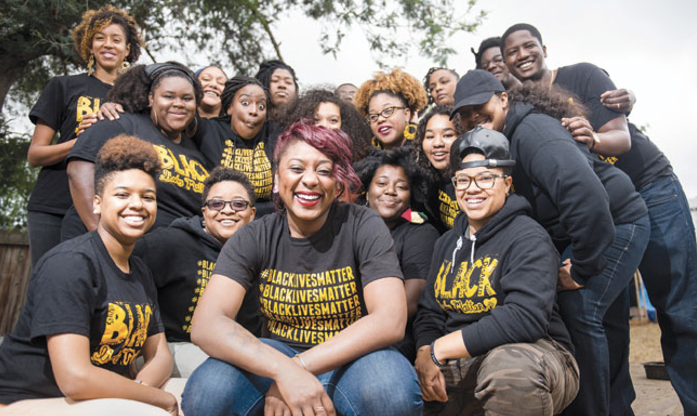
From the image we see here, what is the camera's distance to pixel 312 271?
2.63 m

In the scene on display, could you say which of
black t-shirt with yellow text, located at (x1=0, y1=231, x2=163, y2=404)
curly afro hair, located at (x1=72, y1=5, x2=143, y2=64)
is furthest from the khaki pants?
curly afro hair, located at (x1=72, y1=5, x2=143, y2=64)

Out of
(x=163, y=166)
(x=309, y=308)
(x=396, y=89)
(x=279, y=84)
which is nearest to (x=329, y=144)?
(x=309, y=308)

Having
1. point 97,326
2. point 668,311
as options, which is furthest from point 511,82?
point 97,326

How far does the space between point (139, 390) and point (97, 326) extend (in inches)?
14.1

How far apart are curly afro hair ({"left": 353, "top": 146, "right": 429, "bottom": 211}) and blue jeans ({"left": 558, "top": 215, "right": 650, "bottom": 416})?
4.22ft

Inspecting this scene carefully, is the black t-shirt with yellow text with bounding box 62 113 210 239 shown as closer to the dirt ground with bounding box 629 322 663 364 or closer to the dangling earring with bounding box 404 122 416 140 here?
the dangling earring with bounding box 404 122 416 140

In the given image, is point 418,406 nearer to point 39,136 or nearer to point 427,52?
point 39,136

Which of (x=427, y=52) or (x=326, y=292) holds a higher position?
(x=427, y=52)

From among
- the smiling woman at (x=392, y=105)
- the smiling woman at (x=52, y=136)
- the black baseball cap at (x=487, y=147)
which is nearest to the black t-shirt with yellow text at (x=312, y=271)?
the black baseball cap at (x=487, y=147)

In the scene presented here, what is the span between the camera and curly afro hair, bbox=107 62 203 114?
397 cm

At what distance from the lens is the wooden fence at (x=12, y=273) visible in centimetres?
820

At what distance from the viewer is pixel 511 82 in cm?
487

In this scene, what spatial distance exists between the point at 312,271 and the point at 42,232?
2576mm

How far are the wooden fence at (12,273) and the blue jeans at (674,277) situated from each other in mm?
8392
